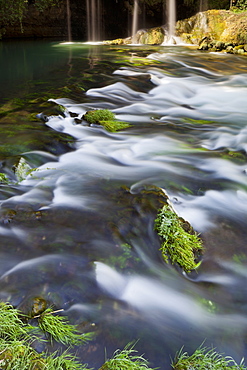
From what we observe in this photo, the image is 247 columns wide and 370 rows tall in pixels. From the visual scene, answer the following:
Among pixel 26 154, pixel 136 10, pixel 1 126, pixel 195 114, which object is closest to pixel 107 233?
pixel 26 154

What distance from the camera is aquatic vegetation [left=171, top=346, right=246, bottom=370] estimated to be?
6.69 ft

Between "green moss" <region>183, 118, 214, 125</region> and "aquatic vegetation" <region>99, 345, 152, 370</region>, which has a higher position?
"green moss" <region>183, 118, 214, 125</region>

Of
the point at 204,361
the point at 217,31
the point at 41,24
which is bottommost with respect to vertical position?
the point at 204,361

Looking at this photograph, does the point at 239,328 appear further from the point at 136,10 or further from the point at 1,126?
the point at 136,10

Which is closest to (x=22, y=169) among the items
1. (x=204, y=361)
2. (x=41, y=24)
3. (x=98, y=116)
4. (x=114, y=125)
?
(x=114, y=125)

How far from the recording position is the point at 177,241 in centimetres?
301

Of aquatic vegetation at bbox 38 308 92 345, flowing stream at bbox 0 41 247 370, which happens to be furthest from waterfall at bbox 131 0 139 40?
aquatic vegetation at bbox 38 308 92 345

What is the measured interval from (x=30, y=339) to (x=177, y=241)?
1496 mm

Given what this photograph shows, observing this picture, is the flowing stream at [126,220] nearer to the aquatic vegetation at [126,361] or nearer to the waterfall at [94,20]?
the aquatic vegetation at [126,361]

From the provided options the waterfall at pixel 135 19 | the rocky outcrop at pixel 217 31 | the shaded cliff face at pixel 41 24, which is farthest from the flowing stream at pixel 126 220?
A: the waterfall at pixel 135 19

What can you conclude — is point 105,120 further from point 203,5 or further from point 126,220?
point 203,5

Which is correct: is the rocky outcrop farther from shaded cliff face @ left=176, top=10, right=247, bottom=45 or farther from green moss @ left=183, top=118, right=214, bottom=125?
green moss @ left=183, top=118, right=214, bottom=125

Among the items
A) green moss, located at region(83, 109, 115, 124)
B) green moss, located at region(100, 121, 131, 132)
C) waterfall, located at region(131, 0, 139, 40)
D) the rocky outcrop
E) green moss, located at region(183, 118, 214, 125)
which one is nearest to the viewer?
green moss, located at region(100, 121, 131, 132)

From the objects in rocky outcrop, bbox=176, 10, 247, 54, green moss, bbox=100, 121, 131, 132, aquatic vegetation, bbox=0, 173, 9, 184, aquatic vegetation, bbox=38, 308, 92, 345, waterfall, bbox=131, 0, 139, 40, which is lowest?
aquatic vegetation, bbox=38, 308, 92, 345
